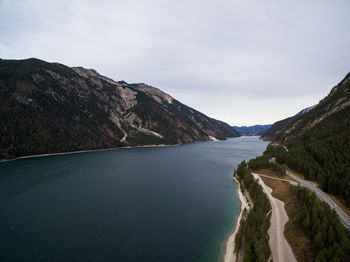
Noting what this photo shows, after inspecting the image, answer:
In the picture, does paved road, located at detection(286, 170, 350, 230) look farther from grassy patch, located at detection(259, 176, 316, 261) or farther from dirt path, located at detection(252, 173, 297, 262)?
dirt path, located at detection(252, 173, 297, 262)

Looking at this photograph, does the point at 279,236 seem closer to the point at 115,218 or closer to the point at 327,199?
→ the point at 327,199

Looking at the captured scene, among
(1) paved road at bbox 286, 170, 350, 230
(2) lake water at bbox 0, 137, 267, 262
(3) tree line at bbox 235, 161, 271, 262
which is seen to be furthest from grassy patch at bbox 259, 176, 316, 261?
(2) lake water at bbox 0, 137, 267, 262

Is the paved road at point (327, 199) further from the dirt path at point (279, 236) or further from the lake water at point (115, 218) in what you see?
the lake water at point (115, 218)

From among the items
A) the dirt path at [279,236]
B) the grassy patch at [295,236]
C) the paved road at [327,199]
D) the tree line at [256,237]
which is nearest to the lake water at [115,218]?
the tree line at [256,237]

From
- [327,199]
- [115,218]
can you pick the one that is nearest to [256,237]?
[327,199]

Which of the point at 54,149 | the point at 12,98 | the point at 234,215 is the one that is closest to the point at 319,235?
the point at 234,215

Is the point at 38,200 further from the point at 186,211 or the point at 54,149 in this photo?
the point at 54,149
